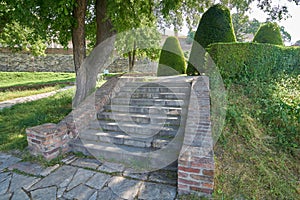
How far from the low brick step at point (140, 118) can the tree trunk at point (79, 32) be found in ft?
5.64

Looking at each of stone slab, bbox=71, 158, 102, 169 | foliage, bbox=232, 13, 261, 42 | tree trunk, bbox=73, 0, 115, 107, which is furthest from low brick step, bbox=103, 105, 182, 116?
foliage, bbox=232, 13, 261, 42

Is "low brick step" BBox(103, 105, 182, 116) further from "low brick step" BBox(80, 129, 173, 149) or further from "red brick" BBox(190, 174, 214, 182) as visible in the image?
"red brick" BBox(190, 174, 214, 182)

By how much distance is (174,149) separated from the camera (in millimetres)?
2551

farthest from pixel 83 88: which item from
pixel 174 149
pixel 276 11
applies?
pixel 276 11

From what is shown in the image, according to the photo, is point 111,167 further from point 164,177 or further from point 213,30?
point 213,30

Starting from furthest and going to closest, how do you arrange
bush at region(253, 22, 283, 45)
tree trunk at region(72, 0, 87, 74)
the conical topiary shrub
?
bush at region(253, 22, 283, 45) → the conical topiary shrub → tree trunk at region(72, 0, 87, 74)

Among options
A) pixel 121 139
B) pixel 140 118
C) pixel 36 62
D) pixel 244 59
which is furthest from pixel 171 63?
pixel 36 62

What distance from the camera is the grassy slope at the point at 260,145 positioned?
201cm

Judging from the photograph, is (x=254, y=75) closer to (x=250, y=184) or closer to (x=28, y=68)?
(x=250, y=184)

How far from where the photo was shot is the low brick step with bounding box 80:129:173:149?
2.70m

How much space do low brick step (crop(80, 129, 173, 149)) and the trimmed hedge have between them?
2638mm

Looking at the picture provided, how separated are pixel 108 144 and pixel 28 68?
1806cm

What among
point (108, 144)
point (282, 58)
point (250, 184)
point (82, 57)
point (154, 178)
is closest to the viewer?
point (250, 184)

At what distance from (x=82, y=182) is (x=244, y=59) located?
448 cm
